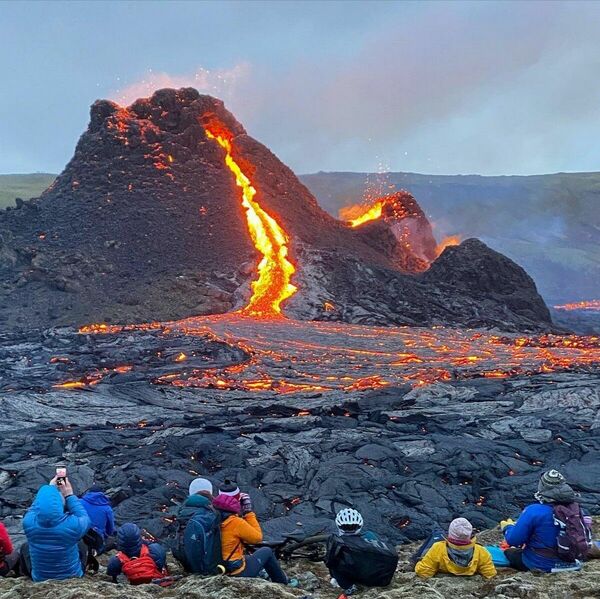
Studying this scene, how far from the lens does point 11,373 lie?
25.0 metres

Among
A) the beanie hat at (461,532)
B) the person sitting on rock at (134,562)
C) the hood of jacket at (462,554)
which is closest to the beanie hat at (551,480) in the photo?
the beanie hat at (461,532)

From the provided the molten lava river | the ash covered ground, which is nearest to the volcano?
the molten lava river

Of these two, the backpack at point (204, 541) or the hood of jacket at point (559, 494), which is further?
the hood of jacket at point (559, 494)

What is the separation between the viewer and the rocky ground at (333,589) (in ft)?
21.4

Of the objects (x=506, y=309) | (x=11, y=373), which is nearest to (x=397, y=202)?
(x=506, y=309)

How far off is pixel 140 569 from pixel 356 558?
2.66m

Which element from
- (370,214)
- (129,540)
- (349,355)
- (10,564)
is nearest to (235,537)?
(129,540)

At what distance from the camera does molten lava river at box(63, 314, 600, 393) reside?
24359 millimetres

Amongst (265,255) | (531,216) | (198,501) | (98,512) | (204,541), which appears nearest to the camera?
(204,541)

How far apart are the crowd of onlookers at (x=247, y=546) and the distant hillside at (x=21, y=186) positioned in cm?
12017

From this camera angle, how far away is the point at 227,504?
7.06 m

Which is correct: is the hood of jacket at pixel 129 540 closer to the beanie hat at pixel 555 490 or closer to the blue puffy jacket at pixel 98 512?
the blue puffy jacket at pixel 98 512

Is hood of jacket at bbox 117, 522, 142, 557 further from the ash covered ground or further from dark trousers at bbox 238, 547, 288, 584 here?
the ash covered ground

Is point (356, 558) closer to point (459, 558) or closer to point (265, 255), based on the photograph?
point (459, 558)
